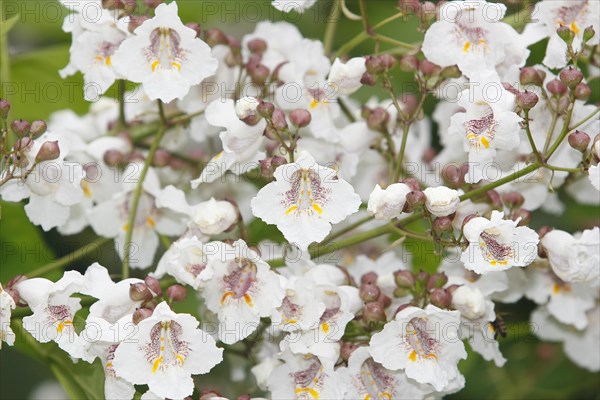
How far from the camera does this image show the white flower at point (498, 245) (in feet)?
5.31

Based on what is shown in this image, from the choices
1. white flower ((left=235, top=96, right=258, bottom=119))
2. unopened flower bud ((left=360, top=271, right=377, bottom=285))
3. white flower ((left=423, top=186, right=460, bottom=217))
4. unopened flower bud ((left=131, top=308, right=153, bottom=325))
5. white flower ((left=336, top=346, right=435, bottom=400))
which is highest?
white flower ((left=235, top=96, right=258, bottom=119))

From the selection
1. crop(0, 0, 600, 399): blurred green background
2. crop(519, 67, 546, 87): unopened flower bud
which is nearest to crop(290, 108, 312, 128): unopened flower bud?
crop(519, 67, 546, 87): unopened flower bud

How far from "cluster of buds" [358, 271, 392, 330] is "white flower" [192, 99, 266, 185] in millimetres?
295

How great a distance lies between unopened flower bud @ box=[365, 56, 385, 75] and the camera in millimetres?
1824

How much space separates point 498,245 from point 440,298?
0.15 metres

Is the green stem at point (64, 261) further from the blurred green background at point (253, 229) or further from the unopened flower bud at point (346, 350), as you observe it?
the unopened flower bud at point (346, 350)

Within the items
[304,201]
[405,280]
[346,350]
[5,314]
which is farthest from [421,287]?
[5,314]

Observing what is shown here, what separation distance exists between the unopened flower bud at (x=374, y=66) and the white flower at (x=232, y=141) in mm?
208

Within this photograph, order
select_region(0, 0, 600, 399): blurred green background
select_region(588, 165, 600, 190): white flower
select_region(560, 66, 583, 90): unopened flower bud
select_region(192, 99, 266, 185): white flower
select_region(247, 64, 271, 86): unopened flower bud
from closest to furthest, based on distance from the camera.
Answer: select_region(588, 165, 600, 190): white flower
select_region(560, 66, 583, 90): unopened flower bud
select_region(192, 99, 266, 185): white flower
select_region(247, 64, 271, 86): unopened flower bud
select_region(0, 0, 600, 399): blurred green background

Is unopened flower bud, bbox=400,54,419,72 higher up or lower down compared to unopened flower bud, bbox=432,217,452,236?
higher up

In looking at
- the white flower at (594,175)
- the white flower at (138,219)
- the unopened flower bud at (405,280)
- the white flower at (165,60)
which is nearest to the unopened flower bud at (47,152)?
the white flower at (165,60)

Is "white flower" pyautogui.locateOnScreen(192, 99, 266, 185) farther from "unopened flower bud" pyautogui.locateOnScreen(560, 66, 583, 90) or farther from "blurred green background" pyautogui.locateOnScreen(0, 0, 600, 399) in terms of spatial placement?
"unopened flower bud" pyautogui.locateOnScreen(560, 66, 583, 90)

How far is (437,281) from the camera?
178 cm

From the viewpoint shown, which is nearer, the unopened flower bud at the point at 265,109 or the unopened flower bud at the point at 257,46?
the unopened flower bud at the point at 265,109
